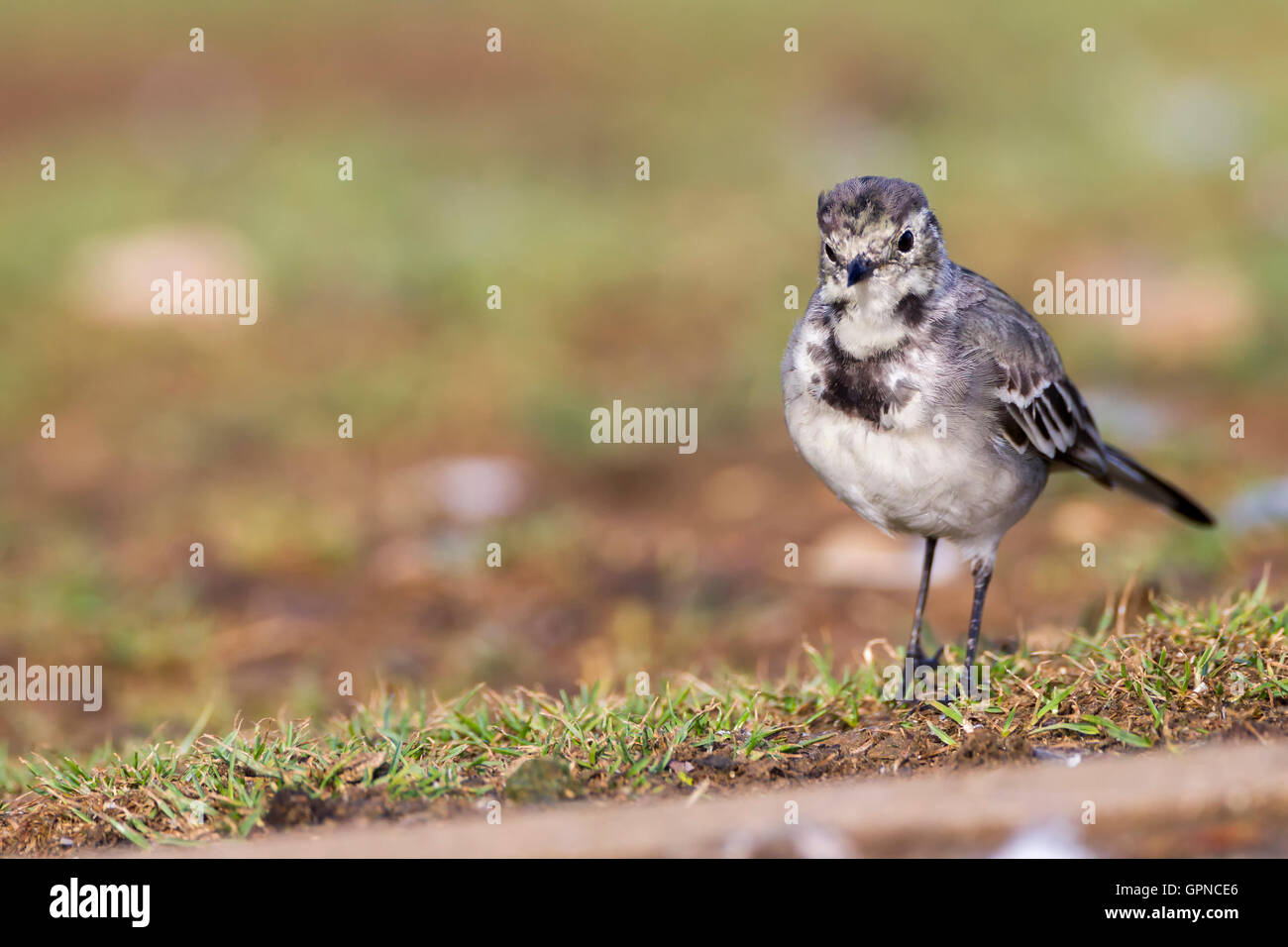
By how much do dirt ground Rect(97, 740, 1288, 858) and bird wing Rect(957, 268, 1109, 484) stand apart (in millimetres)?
1509

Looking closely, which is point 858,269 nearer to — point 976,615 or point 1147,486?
point 976,615

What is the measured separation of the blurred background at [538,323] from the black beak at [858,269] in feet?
5.04

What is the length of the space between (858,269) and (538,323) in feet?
23.4

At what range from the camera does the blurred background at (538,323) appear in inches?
299

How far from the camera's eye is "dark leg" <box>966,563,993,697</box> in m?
5.23

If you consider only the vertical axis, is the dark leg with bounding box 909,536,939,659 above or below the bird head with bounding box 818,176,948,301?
below

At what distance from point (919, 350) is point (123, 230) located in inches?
422

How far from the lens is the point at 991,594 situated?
7.64 m
